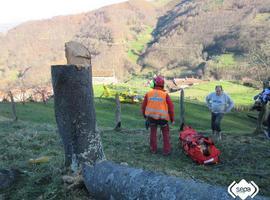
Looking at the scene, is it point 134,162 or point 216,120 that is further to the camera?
point 216,120

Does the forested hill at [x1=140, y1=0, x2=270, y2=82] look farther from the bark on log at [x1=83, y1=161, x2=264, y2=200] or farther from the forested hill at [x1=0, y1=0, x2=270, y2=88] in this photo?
the bark on log at [x1=83, y1=161, x2=264, y2=200]

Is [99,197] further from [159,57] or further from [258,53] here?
[159,57]

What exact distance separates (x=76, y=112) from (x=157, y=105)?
3.94 m

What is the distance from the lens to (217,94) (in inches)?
490

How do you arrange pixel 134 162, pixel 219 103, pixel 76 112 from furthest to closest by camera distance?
pixel 219 103 → pixel 134 162 → pixel 76 112

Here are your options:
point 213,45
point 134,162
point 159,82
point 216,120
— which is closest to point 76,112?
point 134,162

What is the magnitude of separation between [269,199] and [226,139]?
29.3 ft

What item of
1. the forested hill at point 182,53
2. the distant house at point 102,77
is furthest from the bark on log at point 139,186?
the forested hill at point 182,53

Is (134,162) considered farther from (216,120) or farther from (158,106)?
(216,120)

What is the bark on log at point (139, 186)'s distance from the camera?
398cm

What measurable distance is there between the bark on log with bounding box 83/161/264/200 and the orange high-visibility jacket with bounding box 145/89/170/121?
13.4ft

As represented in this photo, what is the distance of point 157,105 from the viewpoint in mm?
9562

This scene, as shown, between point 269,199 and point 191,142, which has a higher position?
point 269,199

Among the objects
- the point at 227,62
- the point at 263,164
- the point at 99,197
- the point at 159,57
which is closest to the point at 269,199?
the point at 99,197
